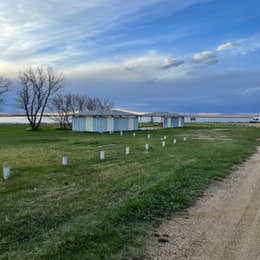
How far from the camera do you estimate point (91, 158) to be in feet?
48.5

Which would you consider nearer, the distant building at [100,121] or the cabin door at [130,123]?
the distant building at [100,121]

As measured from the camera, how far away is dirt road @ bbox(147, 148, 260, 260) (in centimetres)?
454

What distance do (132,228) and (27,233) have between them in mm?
1630

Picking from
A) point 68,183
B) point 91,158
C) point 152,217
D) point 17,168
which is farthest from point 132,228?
point 91,158

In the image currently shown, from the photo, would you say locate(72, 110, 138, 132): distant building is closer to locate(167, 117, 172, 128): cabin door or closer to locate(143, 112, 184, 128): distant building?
locate(143, 112, 184, 128): distant building

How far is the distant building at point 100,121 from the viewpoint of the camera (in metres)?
43.0

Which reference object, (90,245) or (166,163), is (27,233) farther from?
(166,163)

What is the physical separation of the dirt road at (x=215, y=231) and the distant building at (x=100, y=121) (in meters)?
35.3

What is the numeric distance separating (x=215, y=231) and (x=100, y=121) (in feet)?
125

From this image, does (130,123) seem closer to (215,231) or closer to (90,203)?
(90,203)

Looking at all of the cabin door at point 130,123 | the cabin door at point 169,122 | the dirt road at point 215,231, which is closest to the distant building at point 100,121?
the cabin door at point 130,123

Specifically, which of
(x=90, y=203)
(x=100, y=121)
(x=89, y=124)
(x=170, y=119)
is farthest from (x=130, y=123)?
(x=90, y=203)

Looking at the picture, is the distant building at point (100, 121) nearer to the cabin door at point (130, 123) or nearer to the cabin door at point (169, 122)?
the cabin door at point (130, 123)

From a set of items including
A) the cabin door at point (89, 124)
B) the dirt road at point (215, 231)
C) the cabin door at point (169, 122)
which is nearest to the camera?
the dirt road at point (215, 231)
